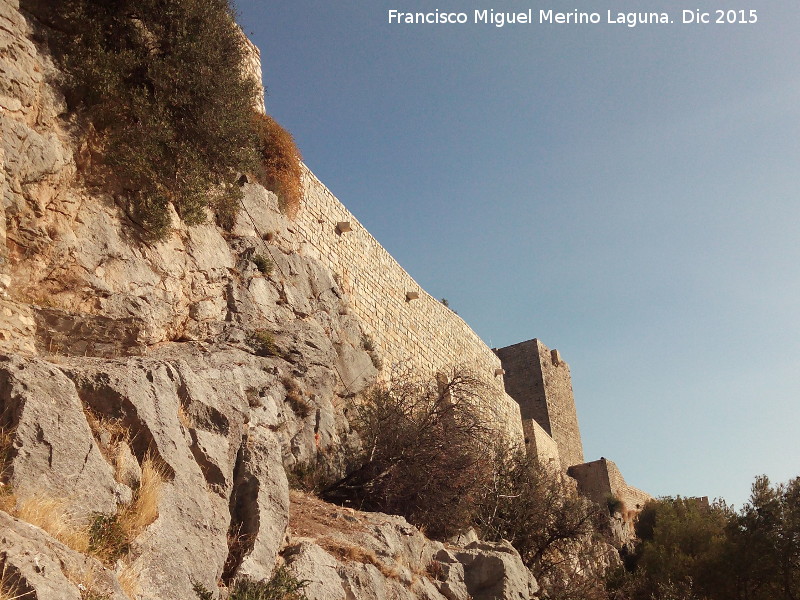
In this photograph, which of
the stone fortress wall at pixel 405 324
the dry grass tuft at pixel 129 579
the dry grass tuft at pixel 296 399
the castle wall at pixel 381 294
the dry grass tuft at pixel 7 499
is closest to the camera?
the dry grass tuft at pixel 7 499

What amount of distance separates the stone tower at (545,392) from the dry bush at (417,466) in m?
16.1

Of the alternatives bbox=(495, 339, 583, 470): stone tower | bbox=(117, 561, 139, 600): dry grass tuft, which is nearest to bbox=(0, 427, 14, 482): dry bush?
bbox=(117, 561, 139, 600): dry grass tuft

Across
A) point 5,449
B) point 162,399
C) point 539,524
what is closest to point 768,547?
point 539,524

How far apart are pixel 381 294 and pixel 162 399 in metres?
9.54

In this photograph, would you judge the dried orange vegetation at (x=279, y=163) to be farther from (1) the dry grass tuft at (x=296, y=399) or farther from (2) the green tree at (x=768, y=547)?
(2) the green tree at (x=768, y=547)

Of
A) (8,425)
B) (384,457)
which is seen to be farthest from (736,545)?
(8,425)

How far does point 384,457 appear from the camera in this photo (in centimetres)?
1114

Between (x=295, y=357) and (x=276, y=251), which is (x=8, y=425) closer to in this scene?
(x=295, y=357)

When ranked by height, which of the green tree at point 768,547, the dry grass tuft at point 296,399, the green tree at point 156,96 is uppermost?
the green tree at point 156,96

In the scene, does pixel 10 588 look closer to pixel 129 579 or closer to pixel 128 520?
pixel 129 579

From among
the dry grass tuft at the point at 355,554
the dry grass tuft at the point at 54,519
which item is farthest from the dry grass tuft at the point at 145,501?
the dry grass tuft at the point at 355,554

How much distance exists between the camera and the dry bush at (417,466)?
35.0ft

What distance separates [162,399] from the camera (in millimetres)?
5930

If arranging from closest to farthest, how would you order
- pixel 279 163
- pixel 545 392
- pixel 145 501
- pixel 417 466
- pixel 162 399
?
pixel 145 501 < pixel 162 399 < pixel 417 466 < pixel 279 163 < pixel 545 392
